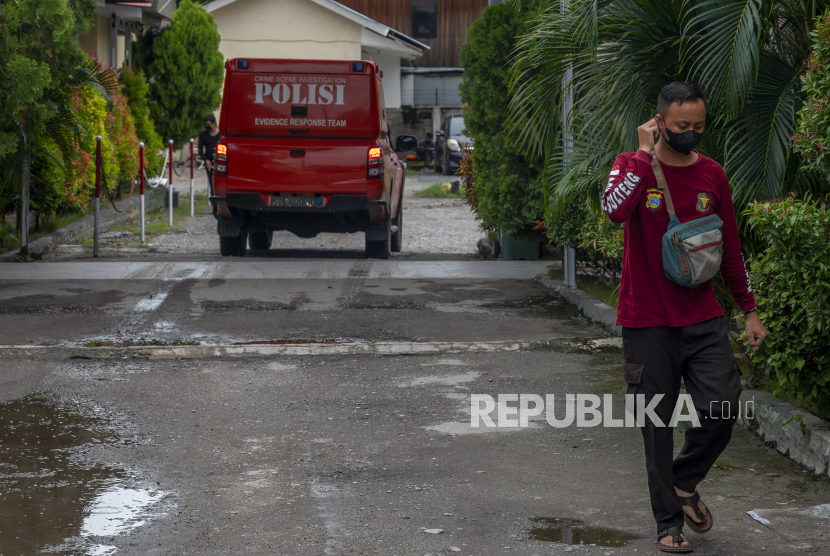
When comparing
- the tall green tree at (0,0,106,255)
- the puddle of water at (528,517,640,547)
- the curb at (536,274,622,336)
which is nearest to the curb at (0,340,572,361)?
the curb at (536,274,622,336)

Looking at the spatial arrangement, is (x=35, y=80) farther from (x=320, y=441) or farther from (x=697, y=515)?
(x=697, y=515)

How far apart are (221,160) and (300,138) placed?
101 centimetres

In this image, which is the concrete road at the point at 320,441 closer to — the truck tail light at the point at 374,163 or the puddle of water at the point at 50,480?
the puddle of water at the point at 50,480

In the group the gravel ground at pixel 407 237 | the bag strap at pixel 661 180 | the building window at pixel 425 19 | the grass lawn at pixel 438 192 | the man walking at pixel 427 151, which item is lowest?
the gravel ground at pixel 407 237

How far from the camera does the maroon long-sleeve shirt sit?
4.14 metres

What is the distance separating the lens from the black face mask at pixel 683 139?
410 centimetres

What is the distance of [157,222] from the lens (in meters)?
18.7

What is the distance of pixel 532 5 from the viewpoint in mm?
11977

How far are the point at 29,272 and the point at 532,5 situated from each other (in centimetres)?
629

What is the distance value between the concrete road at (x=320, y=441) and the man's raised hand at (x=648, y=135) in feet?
5.23

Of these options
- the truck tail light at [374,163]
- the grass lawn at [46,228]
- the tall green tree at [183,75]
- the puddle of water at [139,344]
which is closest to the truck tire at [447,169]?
the tall green tree at [183,75]

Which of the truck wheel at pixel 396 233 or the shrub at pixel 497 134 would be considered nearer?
the shrub at pixel 497 134

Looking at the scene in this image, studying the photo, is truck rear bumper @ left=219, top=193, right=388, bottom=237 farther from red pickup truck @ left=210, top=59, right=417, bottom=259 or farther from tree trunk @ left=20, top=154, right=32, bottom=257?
tree trunk @ left=20, top=154, right=32, bottom=257

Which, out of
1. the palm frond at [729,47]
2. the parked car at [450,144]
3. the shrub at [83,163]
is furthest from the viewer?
the parked car at [450,144]
